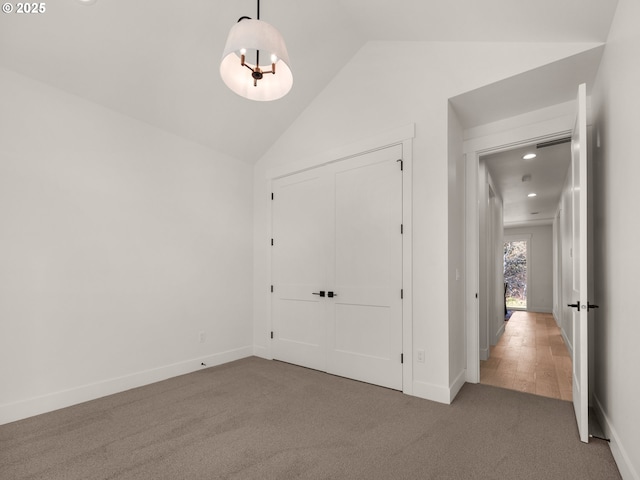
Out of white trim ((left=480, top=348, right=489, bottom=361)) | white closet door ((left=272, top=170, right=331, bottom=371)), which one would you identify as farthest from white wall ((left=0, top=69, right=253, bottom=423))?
white trim ((left=480, top=348, right=489, bottom=361))

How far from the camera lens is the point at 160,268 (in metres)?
3.57

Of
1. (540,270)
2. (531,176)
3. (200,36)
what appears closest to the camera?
(200,36)

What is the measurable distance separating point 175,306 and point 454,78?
3534mm

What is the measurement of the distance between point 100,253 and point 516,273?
1191 cm

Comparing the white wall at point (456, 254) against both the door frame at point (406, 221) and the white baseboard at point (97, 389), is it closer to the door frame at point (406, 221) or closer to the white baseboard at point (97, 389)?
the door frame at point (406, 221)

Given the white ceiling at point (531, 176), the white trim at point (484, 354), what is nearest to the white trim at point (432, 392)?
the white trim at point (484, 354)

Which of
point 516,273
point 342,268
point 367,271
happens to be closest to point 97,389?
point 342,268

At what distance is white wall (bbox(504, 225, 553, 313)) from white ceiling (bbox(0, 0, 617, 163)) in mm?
9611

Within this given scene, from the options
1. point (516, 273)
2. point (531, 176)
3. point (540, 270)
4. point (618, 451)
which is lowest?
point (618, 451)

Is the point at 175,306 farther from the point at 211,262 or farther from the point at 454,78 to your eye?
the point at 454,78

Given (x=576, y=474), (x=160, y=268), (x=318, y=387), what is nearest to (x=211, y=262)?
(x=160, y=268)

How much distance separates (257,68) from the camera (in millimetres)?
1816

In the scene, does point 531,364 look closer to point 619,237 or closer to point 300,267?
point 619,237

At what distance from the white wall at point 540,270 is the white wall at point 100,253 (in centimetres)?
978
